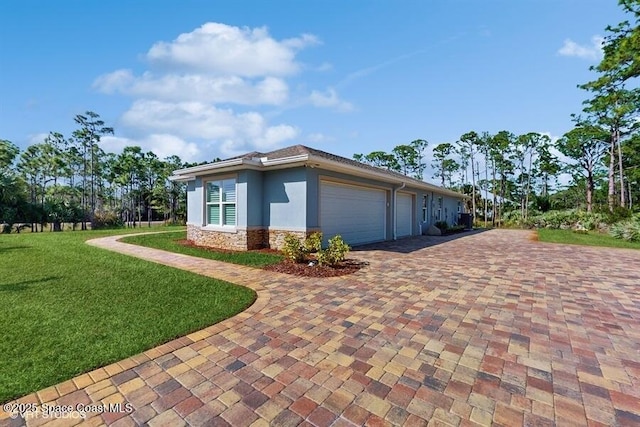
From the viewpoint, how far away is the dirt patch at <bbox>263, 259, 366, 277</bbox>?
6.13 metres

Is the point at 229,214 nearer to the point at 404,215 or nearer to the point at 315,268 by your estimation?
the point at 315,268

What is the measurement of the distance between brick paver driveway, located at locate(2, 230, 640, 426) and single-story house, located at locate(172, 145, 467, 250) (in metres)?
4.38

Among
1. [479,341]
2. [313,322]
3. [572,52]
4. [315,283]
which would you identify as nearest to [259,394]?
[313,322]

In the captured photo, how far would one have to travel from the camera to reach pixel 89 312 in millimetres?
3723

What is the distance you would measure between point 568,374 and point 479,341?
0.75 meters

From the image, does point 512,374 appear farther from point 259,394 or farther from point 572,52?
point 572,52

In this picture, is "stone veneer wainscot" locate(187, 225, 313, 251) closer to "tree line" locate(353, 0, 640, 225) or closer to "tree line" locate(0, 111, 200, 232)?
"tree line" locate(0, 111, 200, 232)


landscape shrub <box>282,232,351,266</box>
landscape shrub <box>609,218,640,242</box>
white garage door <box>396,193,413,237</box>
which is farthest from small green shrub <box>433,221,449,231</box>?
landscape shrub <box>282,232,351,266</box>

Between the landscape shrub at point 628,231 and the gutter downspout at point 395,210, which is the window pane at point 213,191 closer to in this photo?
the gutter downspout at point 395,210

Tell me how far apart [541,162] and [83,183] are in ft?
162

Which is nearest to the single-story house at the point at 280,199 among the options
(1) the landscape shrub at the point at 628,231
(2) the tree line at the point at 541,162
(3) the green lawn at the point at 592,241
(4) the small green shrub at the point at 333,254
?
(4) the small green shrub at the point at 333,254

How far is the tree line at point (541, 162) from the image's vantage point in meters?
24.9

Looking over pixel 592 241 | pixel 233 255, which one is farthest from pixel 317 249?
pixel 592 241

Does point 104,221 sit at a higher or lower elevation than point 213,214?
lower
